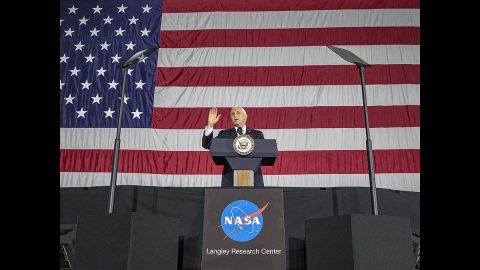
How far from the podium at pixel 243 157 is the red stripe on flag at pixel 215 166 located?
206cm

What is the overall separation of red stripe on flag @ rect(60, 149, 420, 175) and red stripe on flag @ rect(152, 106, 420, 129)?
35 centimetres

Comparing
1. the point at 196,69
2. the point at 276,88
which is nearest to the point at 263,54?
the point at 276,88

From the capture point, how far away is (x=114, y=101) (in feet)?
18.0

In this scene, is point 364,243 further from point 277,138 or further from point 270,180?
point 277,138

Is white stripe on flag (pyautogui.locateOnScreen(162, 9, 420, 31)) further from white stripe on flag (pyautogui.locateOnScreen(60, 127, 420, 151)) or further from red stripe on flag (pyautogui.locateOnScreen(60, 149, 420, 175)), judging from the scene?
red stripe on flag (pyautogui.locateOnScreen(60, 149, 420, 175))

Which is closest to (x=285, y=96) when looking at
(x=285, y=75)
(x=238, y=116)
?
(x=285, y=75)

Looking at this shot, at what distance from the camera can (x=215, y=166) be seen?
17.0 feet

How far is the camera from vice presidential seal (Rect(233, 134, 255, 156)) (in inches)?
118

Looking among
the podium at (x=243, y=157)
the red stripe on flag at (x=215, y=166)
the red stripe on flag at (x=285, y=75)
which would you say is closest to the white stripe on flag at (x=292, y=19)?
the red stripe on flag at (x=285, y=75)

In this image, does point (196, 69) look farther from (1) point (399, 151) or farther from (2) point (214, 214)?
(2) point (214, 214)

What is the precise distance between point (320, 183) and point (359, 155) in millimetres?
576

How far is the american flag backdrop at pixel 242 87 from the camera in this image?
5.12 meters

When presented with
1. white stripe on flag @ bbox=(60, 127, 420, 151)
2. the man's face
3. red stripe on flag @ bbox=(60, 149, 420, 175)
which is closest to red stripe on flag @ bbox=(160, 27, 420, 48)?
white stripe on flag @ bbox=(60, 127, 420, 151)

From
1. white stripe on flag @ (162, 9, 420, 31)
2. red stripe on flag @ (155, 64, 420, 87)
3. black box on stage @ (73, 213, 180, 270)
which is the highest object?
white stripe on flag @ (162, 9, 420, 31)
